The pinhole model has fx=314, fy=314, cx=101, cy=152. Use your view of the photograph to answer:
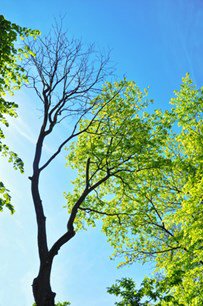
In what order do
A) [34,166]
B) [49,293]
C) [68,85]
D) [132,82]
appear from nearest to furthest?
[49,293]
[34,166]
[68,85]
[132,82]

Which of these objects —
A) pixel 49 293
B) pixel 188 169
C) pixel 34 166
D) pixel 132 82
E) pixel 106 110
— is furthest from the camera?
pixel 132 82

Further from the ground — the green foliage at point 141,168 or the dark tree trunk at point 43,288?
the green foliage at point 141,168

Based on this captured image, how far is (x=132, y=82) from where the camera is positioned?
21.3m

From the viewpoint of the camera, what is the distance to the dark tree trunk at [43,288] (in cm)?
1013

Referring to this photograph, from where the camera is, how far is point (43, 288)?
10320 millimetres

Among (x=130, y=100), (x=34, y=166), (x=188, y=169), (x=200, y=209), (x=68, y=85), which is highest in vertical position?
(x=130, y=100)

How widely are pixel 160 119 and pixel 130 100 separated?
250cm

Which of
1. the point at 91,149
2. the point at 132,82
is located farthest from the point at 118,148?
the point at 132,82

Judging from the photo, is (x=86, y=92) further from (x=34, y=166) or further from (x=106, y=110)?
(x=34, y=166)

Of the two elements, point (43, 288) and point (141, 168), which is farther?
point (141, 168)

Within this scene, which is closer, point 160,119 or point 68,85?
point 68,85

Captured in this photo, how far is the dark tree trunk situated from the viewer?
10.1m

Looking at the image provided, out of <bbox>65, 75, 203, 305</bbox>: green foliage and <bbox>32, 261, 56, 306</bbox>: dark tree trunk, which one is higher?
<bbox>65, 75, 203, 305</bbox>: green foliage

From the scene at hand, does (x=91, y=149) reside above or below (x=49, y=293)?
above
